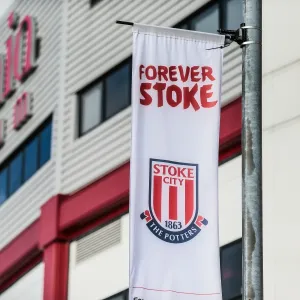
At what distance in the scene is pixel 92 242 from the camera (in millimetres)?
24734

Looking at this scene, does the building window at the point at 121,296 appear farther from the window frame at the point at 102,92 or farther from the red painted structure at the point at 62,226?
the window frame at the point at 102,92

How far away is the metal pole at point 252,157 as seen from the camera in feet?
34.0

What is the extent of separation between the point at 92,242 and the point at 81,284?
97 centimetres

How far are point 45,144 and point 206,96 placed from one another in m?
16.9

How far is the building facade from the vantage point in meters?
19.0

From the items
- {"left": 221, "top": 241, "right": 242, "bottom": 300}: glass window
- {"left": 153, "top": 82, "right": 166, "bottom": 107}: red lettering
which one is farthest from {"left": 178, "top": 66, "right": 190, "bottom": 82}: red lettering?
{"left": 221, "top": 241, "right": 242, "bottom": 300}: glass window

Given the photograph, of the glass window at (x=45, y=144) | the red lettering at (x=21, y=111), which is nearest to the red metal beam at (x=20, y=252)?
the glass window at (x=45, y=144)

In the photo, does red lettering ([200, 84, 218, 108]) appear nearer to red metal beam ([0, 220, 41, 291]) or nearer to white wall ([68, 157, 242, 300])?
white wall ([68, 157, 242, 300])

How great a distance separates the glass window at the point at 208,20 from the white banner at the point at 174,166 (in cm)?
972

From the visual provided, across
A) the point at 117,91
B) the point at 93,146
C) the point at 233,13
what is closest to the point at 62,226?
the point at 93,146
